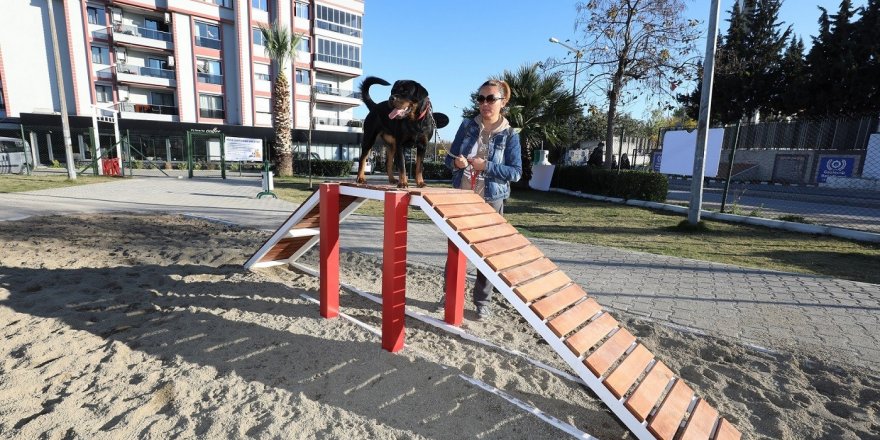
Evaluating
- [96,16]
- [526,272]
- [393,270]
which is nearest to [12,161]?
[96,16]

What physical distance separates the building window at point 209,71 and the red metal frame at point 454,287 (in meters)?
36.0

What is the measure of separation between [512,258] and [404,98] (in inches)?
52.5

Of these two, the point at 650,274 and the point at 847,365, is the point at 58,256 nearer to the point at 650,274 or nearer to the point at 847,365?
the point at 650,274

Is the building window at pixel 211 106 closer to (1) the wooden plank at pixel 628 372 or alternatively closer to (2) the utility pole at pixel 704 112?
(2) the utility pole at pixel 704 112

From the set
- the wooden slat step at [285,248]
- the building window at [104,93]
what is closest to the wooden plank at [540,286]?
the wooden slat step at [285,248]

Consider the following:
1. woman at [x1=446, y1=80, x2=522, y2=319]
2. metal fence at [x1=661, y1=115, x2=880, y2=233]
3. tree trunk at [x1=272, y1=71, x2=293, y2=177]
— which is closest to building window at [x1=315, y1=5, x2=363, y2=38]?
tree trunk at [x1=272, y1=71, x2=293, y2=177]

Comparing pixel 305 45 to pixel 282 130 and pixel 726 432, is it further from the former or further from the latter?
pixel 726 432

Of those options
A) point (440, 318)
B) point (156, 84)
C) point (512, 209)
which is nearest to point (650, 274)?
point (440, 318)

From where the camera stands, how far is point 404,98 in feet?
9.33

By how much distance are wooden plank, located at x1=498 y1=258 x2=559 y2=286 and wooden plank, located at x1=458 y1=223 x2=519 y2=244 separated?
27cm

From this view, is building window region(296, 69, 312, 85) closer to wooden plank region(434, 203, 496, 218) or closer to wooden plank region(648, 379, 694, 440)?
wooden plank region(434, 203, 496, 218)

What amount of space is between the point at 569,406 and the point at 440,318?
1.37 m

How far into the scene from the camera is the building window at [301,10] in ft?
113

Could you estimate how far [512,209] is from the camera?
1048 centimetres
